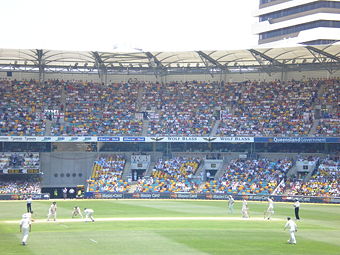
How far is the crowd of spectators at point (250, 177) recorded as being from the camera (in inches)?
2667

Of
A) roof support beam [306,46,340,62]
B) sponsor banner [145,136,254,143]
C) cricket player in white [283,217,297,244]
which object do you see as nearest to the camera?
cricket player in white [283,217,297,244]

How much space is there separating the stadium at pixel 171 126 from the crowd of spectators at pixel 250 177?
0.42 ft

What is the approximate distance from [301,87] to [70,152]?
101ft

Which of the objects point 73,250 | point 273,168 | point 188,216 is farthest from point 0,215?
point 273,168

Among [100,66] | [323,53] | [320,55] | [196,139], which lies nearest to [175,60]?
[100,66]

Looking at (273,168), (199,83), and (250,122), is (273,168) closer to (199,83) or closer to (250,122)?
(250,122)

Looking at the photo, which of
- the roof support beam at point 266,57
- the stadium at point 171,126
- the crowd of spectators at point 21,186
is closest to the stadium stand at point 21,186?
the crowd of spectators at point 21,186

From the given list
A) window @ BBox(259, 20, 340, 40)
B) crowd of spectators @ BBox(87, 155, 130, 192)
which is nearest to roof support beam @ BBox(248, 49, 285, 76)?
crowd of spectators @ BBox(87, 155, 130, 192)

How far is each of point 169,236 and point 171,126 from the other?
43758 mm

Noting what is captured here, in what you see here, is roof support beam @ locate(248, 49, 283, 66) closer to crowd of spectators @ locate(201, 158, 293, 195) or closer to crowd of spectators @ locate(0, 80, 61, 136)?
crowd of spectators @ locate(201, 158, 293, 195)

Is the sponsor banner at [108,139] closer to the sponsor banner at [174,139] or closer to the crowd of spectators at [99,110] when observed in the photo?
the sponsor banner at [174,139]

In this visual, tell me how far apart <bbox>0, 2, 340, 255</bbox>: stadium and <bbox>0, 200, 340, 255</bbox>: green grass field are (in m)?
20.5

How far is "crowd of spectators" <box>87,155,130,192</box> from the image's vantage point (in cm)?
6981

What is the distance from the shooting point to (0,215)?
4388 cm
